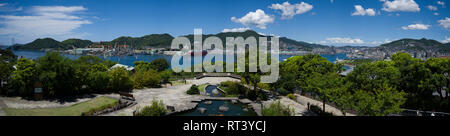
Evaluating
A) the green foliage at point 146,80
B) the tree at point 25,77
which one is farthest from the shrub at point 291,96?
the tree at point 25,77

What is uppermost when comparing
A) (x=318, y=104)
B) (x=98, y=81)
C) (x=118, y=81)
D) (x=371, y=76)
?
(x=371, y=76)

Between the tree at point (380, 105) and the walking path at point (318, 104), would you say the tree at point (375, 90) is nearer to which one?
the tree at point (380, 105)

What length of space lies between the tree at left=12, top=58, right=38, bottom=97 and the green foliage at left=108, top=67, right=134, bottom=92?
634 centimetres

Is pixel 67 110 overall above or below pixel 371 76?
below

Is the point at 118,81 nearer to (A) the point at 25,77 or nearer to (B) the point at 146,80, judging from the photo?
(B) the point at 146,80

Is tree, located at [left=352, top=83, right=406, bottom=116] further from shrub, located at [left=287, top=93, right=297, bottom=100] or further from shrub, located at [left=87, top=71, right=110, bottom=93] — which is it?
shrub, located at [left=87, top=71, right=110, bottom=93]

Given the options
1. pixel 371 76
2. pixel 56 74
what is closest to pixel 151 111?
pixel 56 74

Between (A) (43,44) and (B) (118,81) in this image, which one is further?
(A) (43,44)

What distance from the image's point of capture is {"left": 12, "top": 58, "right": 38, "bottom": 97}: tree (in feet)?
58.9

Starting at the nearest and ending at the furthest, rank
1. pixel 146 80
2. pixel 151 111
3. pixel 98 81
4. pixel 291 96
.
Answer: pixel 151 111
pixel 98 81
pixel 291 96
pixel 146 80

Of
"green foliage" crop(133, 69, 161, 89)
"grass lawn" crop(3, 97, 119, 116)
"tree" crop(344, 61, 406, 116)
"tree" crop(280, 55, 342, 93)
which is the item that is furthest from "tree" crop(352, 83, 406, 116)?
"green foliage" crop(133, 69, 161, 89)

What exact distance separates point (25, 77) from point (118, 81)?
759 centimetres

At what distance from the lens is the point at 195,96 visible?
23984 mm

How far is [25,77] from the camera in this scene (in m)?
18.1
